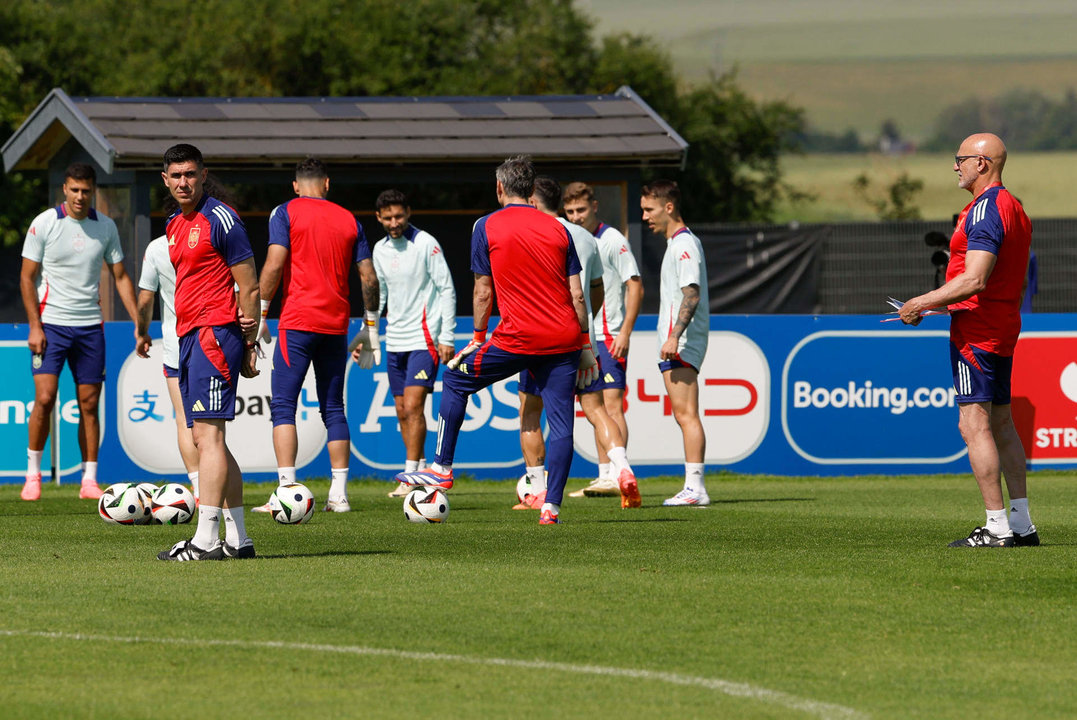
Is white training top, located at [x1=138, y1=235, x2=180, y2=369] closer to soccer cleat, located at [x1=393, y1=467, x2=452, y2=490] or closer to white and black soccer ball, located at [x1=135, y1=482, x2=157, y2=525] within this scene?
white and black soccer ball, located at [x1=135, y1=482, x2=157, y2=525]

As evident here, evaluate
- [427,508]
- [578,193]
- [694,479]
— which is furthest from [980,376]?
[578,193]

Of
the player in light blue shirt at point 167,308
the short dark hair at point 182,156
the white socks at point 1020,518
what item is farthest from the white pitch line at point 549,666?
the player in light blue shirt at point 167,308

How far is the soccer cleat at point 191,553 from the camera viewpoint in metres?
8.14

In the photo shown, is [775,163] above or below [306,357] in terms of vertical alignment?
above

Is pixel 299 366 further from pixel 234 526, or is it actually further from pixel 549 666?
pixel 549 666

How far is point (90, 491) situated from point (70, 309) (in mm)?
1381

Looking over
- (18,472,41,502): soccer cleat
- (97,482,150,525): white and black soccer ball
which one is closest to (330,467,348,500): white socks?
(97,482,150,525): white and black soccer ball

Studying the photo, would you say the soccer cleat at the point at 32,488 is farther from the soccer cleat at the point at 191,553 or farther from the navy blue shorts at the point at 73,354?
the soccer cleat at the point at 191,553

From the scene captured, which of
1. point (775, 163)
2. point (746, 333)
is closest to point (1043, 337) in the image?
point (746, 333)

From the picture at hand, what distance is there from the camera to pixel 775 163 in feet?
160

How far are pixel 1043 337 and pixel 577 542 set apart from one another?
26.0ft

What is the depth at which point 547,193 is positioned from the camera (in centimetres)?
1061

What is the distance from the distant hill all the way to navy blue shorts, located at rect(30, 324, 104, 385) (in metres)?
106

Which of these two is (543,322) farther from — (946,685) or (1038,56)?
(1038,56)
